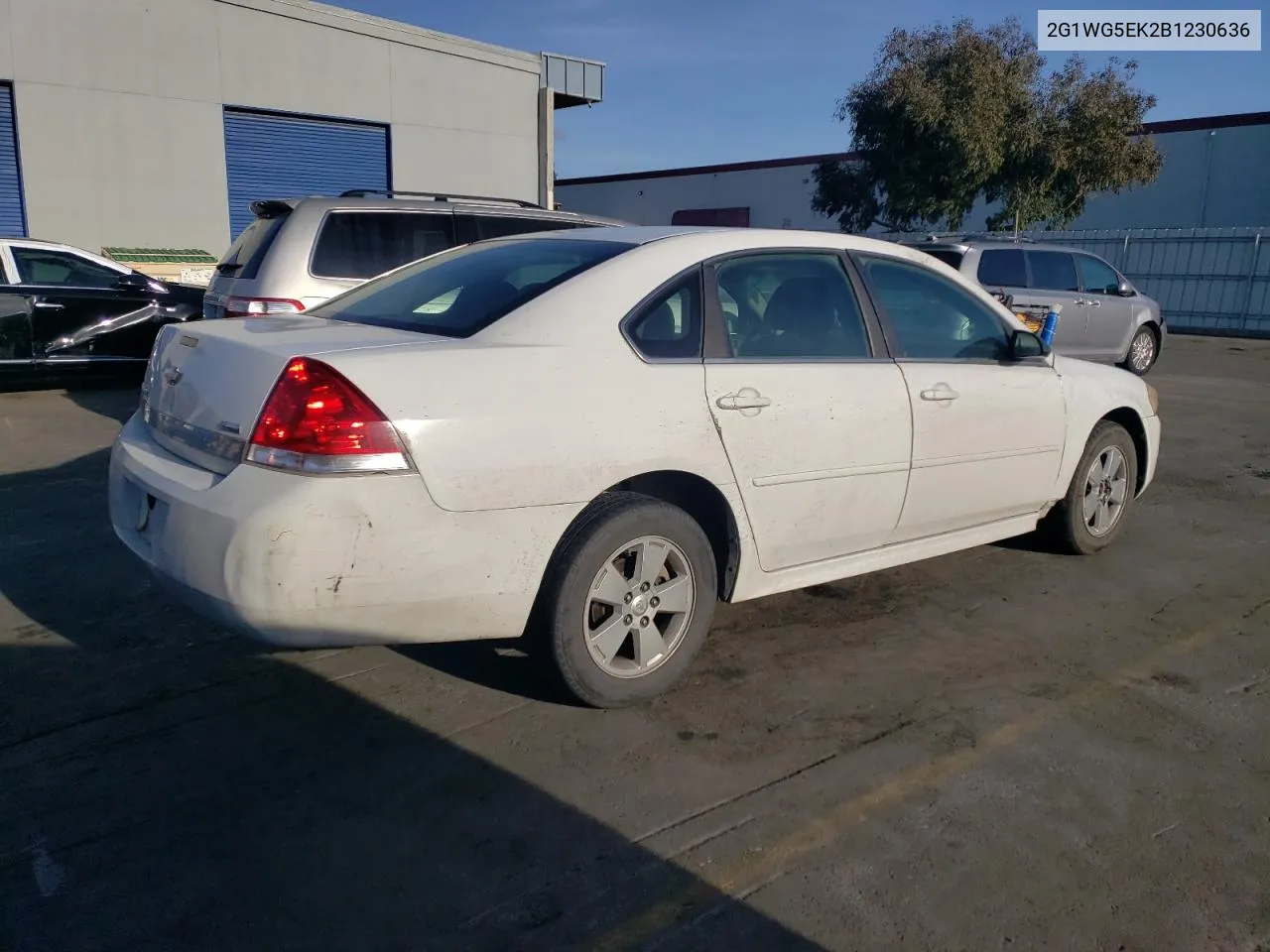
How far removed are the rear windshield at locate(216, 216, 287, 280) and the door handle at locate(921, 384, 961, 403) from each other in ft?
16.4

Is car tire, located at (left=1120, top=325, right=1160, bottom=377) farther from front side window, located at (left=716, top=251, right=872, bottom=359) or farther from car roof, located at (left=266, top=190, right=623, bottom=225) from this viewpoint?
→ front side window, located at (left=716, top=251, right=872, bottom=359)

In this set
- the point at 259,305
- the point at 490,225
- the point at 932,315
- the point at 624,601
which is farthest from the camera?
the point at 490,225

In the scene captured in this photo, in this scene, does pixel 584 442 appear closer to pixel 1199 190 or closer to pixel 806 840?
pixel 806 840

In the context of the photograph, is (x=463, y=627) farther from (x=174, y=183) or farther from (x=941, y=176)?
(x=941, y=176)

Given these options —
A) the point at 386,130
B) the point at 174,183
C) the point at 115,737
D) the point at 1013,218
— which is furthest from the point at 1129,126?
the point at 115,737

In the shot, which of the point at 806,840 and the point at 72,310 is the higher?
the point at 72,310

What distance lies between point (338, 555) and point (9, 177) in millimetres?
15466

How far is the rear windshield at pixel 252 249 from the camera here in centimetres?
736

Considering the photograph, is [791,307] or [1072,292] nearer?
[791,307]

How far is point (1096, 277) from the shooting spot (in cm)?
1422

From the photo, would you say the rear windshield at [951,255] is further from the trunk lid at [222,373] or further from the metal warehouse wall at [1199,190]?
the metal warehouse wall at [1199,190]

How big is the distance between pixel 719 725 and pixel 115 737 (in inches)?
78.2

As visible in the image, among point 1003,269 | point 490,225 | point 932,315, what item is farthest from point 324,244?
point 1003,269

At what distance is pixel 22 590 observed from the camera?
4621 millimetres
